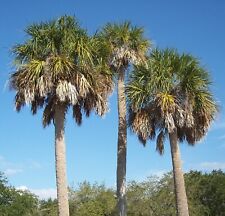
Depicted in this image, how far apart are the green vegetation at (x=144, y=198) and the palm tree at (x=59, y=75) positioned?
A: 2972 cm

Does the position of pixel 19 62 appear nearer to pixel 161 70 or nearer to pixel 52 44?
pixel 52 44

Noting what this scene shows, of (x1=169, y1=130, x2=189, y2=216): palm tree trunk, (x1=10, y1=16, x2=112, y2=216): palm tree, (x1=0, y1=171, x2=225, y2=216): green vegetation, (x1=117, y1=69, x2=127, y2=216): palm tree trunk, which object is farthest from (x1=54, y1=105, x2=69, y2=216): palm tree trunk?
(x1=0, y1=171, x2=225, y2=216): green vegetation

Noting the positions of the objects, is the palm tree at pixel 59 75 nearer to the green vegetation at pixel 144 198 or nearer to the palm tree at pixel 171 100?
the palm tree at pixel 171 100

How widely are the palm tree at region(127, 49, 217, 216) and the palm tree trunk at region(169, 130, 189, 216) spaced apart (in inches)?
1.6

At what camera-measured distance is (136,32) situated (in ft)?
75.4

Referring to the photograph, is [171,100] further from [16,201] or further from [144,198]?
[16,201]

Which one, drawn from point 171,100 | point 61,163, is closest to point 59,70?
point 61,163

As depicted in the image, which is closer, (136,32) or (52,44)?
(52,44)

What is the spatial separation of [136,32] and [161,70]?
3289 mm

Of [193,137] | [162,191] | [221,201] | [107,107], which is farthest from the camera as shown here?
[221,201]

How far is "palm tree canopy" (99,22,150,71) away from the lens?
22.6 metres

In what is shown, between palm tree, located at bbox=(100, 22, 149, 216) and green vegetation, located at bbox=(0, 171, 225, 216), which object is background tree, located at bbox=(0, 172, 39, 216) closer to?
green vegetation, located at bbox=(0, 171, 225, 216)

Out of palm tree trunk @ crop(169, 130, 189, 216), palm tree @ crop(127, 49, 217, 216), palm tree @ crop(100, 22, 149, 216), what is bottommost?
palm tree trunk @ crop(169, 130, 189, 216)

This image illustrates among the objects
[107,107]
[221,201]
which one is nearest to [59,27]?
[107,107]
